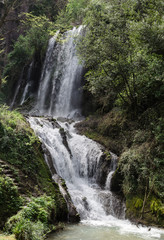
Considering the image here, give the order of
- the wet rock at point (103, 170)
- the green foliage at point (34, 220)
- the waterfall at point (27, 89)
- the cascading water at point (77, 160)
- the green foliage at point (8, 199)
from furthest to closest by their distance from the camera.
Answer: the waterfall at point (27, 89) → the wet rock at point (103, 170) → the cascading water at point (77, 160) → the green foliage at point (8, 199) → the green foliage at point (34, 220)

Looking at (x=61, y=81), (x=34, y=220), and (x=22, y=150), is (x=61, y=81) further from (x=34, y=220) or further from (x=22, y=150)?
(x=34, y=220)

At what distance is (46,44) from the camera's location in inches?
1003

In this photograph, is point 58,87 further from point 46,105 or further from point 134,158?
point 134,158

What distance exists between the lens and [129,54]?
12.1 metres

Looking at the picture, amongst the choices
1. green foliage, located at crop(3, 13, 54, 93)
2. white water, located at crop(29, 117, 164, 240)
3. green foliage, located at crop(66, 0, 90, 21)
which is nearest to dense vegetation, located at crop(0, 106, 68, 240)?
white water, located at crop(29, 117, 164, 240)

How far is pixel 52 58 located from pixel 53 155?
49.4 ft

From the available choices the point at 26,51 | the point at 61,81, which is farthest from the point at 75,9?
the point at 61,81

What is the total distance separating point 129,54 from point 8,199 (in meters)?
9.19

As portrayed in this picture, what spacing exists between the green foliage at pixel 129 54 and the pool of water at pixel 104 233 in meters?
6.55

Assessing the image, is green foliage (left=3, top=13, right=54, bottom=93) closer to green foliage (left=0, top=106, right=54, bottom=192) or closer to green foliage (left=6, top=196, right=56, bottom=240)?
green foliage (left=0, top=106, right=54, bottom=192)

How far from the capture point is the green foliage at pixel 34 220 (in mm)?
5176

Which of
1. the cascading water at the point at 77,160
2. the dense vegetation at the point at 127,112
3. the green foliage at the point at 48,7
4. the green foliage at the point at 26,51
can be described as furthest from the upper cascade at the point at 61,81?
the green foliage at the point at 48,7

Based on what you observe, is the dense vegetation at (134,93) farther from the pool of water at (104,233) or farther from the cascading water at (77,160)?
the pool of water at (104,233)

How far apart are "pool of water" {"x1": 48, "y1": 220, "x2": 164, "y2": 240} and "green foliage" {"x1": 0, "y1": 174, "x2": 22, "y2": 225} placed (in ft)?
4.35
